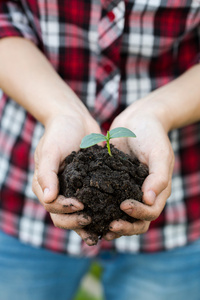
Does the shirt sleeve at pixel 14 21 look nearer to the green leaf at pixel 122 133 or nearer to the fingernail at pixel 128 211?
the green leaf at pixel 122 133

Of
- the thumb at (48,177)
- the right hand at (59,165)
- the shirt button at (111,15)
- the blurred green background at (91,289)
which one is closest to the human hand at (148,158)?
the right hand at (59,165)

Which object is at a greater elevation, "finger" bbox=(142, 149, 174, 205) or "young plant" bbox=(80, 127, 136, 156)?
"young plant" bbox=(80, 127, 136, 156)

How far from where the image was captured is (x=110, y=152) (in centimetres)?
127

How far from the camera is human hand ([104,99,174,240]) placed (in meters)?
1.14

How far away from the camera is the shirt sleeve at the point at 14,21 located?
158cm

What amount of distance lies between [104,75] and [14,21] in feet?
1.74

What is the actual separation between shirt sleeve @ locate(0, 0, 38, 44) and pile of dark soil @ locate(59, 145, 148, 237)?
72 centimetres

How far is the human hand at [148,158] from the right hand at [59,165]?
0.43 feet

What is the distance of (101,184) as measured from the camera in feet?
3.85

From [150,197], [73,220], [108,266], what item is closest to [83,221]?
[73,220]

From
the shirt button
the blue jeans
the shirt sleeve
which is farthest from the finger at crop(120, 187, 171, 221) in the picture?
the shirt sleeve

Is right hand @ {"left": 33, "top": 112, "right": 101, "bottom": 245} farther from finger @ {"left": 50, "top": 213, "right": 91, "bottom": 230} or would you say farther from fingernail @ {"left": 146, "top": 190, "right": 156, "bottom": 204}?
fingernail @ {"left": 146, "top": 190, "right": 156, "bottom": 204}

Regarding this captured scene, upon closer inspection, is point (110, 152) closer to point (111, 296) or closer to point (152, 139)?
point (152, 139)

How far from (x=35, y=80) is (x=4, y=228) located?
2.61 feet
